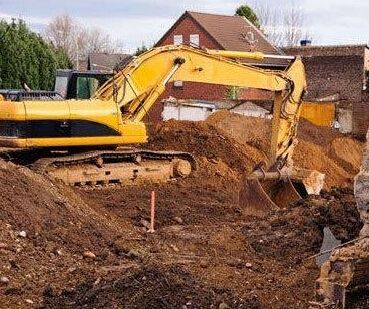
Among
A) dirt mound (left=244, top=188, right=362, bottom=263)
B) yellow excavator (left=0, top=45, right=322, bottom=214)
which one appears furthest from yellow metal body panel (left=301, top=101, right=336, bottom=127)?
dirt mound (left=244, top=188, right=362, bottom=263)

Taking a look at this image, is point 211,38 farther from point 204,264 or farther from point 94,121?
point 204,264

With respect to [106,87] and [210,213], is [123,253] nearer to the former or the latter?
[210,213]

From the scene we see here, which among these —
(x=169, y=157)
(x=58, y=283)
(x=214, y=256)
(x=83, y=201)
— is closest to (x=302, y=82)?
(x=169, y=157)

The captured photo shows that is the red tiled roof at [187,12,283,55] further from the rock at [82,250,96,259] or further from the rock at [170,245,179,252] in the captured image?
the rock at [82,250,96,259]

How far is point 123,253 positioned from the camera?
9.39 metres

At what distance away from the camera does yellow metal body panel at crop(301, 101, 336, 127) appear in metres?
28.0

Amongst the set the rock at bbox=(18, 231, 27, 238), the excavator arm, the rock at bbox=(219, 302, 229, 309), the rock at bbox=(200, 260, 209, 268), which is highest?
the excavator arm

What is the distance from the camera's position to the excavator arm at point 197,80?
1430cm

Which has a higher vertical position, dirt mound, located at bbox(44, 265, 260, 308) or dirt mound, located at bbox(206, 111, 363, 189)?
dirt mound, located at bbox(44, 265, 260, 308)

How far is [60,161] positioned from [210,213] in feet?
9.16

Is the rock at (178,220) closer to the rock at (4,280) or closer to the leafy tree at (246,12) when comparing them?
the rock at (4,280)

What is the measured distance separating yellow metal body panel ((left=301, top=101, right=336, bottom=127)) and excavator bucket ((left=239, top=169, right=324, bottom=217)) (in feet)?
49.3

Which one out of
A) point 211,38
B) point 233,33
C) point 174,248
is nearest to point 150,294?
point 174,248

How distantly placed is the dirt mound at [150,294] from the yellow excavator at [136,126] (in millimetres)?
5075
